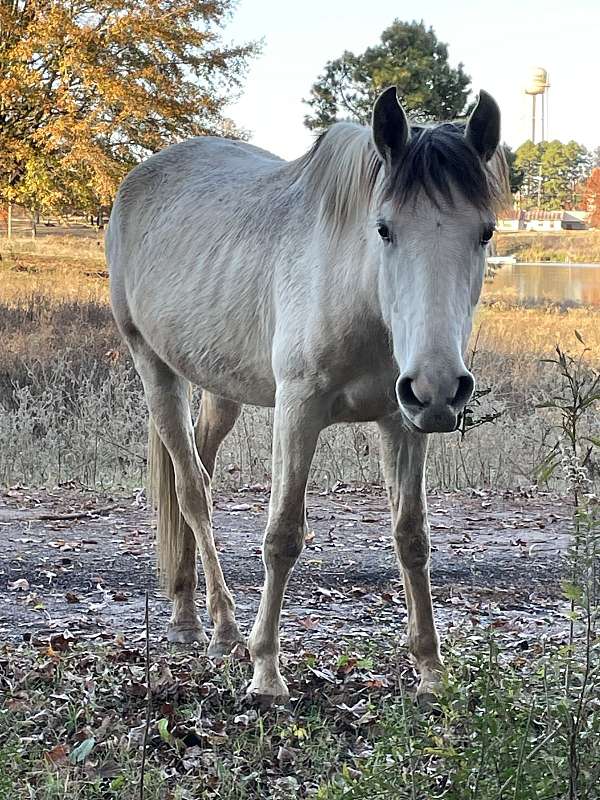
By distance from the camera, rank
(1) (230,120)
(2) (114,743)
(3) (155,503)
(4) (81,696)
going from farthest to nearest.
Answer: (1) (230,120)
(3) (155,503)
(4) (81,696)
(2) (114,743)

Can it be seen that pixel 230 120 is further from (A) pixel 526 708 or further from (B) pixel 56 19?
(A) pixel 526 708

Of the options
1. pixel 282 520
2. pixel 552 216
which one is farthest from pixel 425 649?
pixel 552 216

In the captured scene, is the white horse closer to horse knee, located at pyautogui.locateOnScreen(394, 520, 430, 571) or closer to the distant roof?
horse knee, located at pyautogui.locateOnScreen(394, 520, 430, 571)

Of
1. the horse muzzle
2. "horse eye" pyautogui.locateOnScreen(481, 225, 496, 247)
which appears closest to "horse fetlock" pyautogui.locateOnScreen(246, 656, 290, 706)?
the horse muzzle

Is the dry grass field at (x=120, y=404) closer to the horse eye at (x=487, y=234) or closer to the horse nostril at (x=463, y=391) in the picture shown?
the horse nostril at (x=463, y=391)

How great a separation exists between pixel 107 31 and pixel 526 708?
20754mm

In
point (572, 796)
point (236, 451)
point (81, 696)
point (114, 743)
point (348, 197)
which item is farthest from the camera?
point (236, 451)

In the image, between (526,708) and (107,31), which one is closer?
(526,708)

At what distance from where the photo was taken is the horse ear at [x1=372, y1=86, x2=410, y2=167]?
3014 mm

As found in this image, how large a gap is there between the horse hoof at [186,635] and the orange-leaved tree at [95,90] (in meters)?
16.3

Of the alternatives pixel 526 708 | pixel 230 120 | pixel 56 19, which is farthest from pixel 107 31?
pixel 526 708

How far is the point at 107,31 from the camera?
68.7 ft

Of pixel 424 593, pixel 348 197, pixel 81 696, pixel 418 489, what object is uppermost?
pixel 348 197

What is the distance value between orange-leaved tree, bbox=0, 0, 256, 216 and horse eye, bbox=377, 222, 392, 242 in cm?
1747
